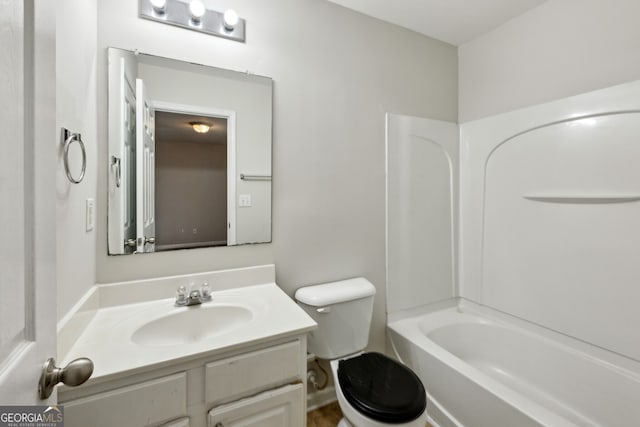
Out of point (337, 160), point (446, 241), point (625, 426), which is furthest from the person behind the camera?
point (446, 241)

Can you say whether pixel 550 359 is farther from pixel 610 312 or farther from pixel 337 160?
pixel 337 160

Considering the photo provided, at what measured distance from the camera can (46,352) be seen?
0.52 metres

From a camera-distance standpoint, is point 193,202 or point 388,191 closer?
point 193,202

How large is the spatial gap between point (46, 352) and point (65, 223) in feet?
1.86

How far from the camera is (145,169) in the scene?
4.30ft

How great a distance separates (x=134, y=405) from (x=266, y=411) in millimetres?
443

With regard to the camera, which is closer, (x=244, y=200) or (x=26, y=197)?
(x=26, y=197)

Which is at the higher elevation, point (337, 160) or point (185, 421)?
point (337, 160)

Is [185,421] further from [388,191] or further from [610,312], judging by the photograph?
[610,312]

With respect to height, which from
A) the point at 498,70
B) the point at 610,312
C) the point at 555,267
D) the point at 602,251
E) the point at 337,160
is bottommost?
the point at 610,312

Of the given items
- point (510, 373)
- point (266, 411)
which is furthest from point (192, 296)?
point (510, 373)

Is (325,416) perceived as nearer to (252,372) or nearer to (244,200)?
(252,372)

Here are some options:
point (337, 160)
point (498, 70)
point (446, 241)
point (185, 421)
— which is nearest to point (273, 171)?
point (337, 160)

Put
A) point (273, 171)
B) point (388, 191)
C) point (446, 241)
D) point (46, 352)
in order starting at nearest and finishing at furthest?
point (46, 352) < point (273, 171) < point (388, 191) < point (446, 241)
